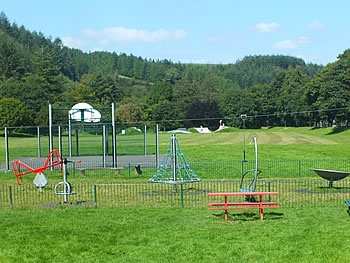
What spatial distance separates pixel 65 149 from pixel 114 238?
3344 centimetres

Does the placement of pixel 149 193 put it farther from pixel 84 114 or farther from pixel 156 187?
pixel 84 114

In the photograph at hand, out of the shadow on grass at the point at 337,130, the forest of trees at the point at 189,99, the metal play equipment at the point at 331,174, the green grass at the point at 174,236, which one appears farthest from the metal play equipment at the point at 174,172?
the forest of trees at the point at 189,99

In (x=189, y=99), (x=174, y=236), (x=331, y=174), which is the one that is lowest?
(x=174, y=236)

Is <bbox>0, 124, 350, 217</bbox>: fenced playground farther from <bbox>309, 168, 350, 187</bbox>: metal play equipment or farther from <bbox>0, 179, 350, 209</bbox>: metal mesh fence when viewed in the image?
<bbox>309, 168, 350, 187</bbox>: metal play equipment

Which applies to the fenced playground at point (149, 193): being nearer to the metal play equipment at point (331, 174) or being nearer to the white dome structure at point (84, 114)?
the metal play equipment at point (331, 174)

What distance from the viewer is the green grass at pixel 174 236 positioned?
10789 mm

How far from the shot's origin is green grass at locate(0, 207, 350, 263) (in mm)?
10789

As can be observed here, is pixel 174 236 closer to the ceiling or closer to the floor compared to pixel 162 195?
closer to the ceiling

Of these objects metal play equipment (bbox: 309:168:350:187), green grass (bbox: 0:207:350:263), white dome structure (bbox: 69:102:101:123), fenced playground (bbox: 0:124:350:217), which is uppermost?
white dome structure (bbox: 69:102:101:123)

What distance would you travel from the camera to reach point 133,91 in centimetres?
16325

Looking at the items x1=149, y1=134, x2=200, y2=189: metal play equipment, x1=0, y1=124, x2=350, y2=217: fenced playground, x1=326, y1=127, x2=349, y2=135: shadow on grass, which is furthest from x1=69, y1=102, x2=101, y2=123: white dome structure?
x1=326, y1=127, x2=349, y2=135: shadow on grass

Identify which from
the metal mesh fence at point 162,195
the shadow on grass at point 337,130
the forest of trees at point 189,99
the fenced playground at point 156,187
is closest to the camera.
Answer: the metal mesh fence at point 162,195

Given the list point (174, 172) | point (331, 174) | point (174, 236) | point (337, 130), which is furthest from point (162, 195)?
point (337, 130)

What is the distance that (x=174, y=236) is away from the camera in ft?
40.5
